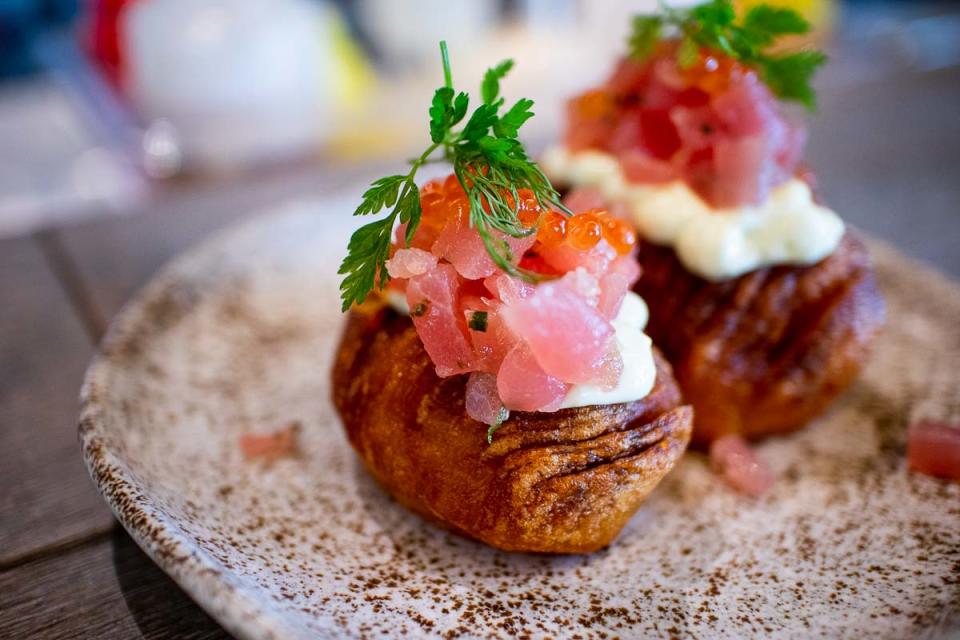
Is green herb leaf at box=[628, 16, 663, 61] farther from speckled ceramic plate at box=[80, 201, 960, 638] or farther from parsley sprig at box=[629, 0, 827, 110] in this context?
speckled ceramic plate at box=[80, 201, 960, 638]

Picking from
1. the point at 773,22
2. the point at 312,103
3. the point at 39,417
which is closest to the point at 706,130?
the point at 773,22

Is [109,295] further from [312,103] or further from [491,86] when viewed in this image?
[312,103]

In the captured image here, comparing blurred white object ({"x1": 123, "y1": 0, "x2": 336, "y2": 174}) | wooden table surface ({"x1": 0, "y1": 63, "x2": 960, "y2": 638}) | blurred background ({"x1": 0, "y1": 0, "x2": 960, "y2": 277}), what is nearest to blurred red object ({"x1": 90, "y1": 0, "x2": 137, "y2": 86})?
blurred background ({"x1": 0, "y1": 0, "x2": 960, "y2": 277})

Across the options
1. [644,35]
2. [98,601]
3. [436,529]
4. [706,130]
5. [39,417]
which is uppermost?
[644,35]

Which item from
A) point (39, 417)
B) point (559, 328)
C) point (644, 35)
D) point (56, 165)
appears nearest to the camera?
point (559, 328)

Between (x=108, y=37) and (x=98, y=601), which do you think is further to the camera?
Result: (x=108, y=37)

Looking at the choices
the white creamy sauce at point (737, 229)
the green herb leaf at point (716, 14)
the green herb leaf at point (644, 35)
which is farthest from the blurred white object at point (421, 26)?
the white creamy sauce at point (737, 229)
